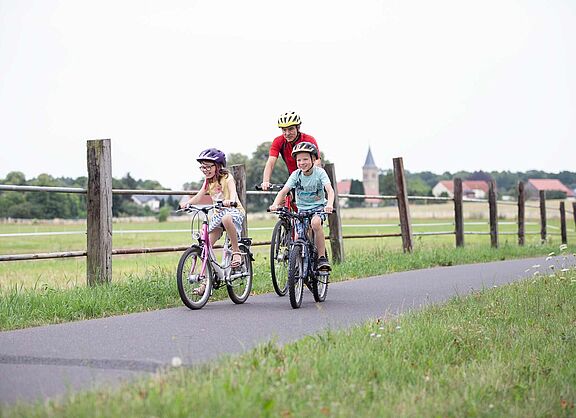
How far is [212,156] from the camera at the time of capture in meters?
9.99

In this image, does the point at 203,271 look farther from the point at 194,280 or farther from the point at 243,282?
the point at 243,282

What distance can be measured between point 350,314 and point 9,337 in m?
3.29

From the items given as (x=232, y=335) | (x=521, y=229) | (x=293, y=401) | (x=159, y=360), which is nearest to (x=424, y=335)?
(x=232, y=335)

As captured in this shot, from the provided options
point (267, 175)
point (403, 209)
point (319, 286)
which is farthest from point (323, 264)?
point (403, 209)

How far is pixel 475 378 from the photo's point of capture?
587 centimetres

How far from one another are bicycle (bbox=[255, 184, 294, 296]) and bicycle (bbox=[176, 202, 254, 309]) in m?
0.38

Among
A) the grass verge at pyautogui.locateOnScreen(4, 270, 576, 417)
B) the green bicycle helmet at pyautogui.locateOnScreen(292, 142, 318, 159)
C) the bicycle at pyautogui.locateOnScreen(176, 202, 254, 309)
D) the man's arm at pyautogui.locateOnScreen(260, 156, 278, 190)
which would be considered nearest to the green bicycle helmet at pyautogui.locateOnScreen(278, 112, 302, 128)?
the man's arm at pyautogui.locateOnScreen(260, 156, 278, 190)

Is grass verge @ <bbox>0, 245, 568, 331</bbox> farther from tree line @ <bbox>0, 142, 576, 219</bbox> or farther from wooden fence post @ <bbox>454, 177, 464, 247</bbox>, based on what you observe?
wooden fence post @ <bbox>454, 177, 464, 247</bbox>

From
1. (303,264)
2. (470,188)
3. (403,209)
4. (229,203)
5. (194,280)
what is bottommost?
(194,280)

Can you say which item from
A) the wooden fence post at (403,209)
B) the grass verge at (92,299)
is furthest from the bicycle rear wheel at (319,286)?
the wooden fence post at (403,209)

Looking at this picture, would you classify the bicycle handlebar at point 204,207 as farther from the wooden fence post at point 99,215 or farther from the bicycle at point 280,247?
the wooden fence post at point 99,215

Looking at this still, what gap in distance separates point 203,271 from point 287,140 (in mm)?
2251

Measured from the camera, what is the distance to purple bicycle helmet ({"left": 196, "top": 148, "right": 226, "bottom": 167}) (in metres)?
9.96

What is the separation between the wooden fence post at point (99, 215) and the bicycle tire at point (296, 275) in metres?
2.32
